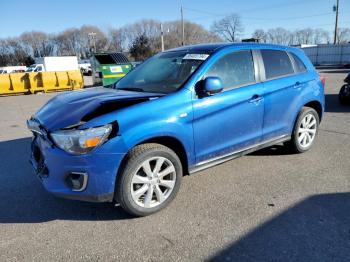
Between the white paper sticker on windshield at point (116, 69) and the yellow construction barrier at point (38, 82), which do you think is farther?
the yellow construction barrier at point (38, 82)

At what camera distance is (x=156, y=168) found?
11.3 ft

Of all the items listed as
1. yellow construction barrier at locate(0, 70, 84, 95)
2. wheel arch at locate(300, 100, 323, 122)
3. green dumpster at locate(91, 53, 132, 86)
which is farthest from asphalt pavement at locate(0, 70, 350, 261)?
yellow construction barrier at locate(0, 70, 84, 95)

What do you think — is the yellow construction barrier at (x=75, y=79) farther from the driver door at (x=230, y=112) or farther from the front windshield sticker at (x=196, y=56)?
the driver door at (x=230, y=112)

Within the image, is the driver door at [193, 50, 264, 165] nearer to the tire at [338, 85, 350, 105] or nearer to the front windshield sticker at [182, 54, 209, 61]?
the front windshield sticker at [182, 54, 209, 61]

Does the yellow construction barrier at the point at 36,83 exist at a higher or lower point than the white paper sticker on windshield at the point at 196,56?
lower

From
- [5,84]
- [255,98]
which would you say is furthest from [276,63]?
[5,84]

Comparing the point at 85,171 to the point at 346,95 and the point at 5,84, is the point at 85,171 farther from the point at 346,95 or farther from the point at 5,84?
the point at 5,84

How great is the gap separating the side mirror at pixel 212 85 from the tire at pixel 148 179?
30.6 inches

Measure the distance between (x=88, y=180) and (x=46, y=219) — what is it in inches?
31.3

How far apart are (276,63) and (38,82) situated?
17754mm

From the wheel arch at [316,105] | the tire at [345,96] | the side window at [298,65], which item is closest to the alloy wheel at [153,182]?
the side window at [298,65]

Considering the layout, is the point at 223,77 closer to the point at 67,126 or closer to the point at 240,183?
the point at 240,183

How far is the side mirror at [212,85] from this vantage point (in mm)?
3570

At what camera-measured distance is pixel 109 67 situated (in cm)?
1802
